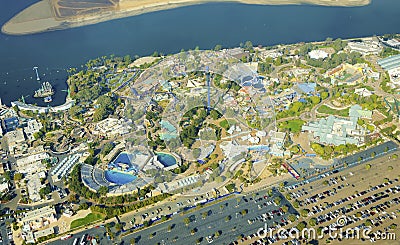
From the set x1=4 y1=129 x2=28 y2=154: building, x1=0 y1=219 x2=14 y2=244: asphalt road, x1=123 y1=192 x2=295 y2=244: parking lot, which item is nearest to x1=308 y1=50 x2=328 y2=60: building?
x1=123 y1=192 x2=295 y2=244: parking lot

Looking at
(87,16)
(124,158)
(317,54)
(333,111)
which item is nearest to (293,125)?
(333,111)

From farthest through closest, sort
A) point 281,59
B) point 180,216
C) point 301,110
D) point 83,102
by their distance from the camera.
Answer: point 281,59 → point 83,102 → point 301,110 → point 180,216

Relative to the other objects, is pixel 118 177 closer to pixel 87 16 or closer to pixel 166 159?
pixel 166 159

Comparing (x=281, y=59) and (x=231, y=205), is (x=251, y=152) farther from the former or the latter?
(x=281, y=59)

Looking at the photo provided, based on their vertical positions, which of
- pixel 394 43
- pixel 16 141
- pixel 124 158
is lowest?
pixel 124 158

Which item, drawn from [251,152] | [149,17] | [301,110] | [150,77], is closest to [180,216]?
[251,152]

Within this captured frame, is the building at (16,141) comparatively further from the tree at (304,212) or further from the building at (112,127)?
the tree at (304,212)

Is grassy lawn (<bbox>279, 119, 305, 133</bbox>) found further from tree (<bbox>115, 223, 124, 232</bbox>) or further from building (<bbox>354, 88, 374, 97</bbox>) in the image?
tree (<bbox>115, 223, 124, 232</bbox>)
